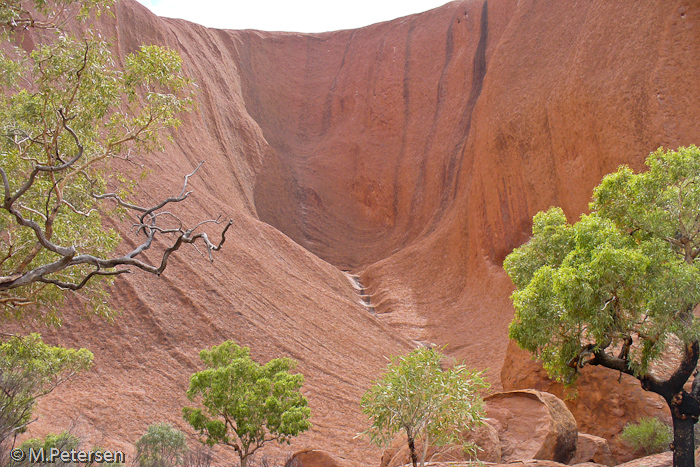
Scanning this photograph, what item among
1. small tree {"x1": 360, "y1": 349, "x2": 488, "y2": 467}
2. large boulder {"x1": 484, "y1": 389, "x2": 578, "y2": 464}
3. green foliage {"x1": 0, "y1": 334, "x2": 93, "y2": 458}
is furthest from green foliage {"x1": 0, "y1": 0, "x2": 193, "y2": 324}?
large boulder {"x1": 484, "y1": 389, "x2": 578, "y2": 464}

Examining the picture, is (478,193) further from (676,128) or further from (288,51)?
(288,51)

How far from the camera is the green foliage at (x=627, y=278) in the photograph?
7.23 metres

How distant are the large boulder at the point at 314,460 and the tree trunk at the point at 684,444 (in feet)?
19.9

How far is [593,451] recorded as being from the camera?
34.6 feet

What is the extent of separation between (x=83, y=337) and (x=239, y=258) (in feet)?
25.5

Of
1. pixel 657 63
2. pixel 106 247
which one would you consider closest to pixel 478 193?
pixel 657 63

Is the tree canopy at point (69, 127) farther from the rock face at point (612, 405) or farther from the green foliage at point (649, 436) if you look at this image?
the rock face at point (612, 405)

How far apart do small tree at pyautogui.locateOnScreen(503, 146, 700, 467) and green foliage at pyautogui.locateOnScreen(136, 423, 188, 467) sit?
6872mm

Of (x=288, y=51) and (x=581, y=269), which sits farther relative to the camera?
(x=288, y=51)

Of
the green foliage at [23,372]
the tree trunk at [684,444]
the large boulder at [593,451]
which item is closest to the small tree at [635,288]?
the tree trunk at [684,444]

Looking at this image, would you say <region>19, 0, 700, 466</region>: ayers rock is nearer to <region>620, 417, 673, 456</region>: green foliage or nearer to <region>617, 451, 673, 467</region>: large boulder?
<region>620, 417, 673, 456</region>: green foliage

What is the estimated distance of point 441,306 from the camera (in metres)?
26.5

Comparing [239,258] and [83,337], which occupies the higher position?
[239,258]

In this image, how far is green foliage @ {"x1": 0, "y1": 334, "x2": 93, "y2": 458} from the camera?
314 inches
